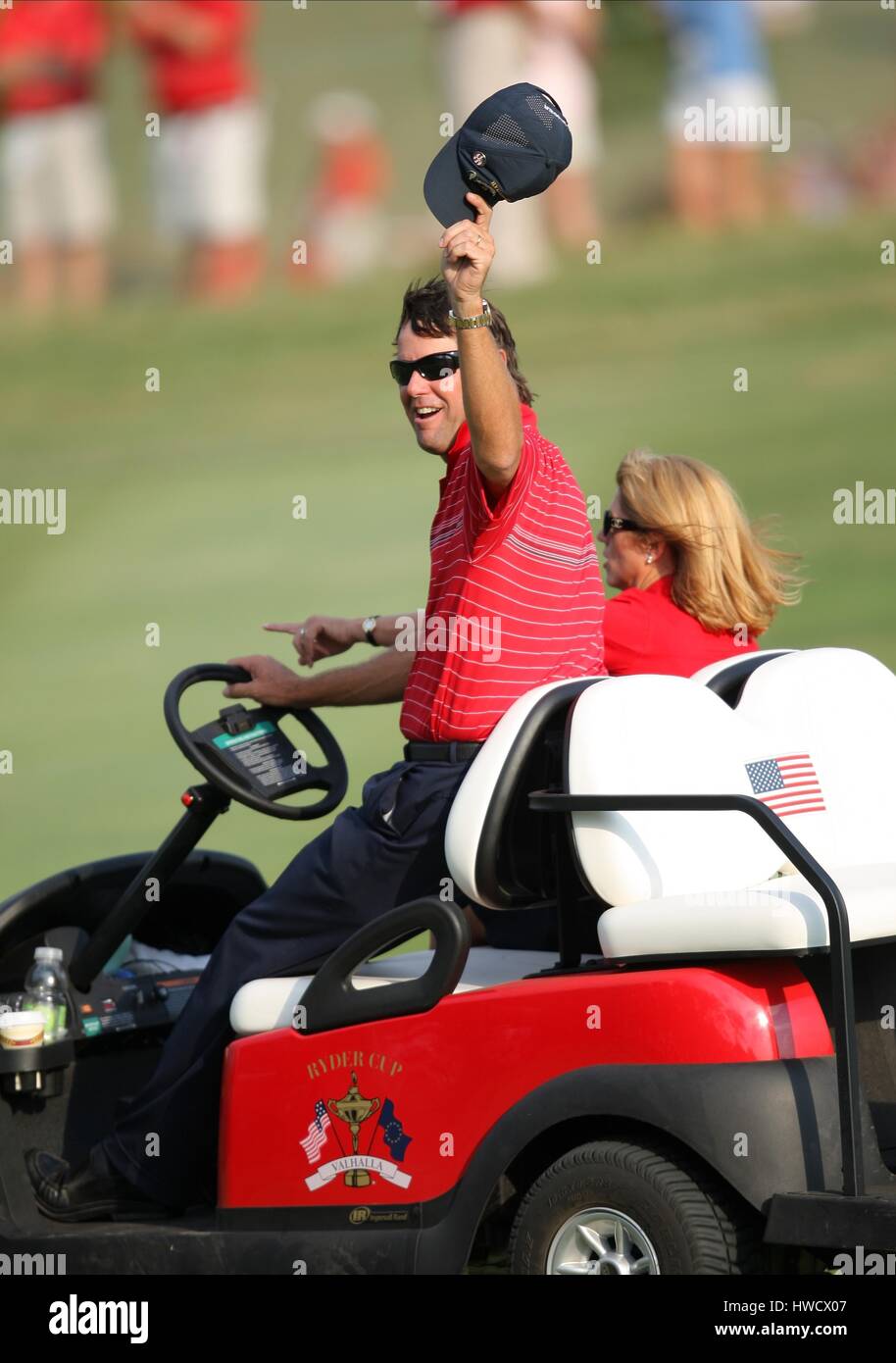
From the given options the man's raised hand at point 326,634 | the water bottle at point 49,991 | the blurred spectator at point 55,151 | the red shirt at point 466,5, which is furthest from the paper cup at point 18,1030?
the blurred spectator at point 55,151

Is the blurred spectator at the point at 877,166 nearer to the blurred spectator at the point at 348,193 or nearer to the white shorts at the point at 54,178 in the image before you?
the blurred spectator at the point at 348,193

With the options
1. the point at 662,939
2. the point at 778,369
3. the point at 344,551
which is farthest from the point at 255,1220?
the point at 778,369

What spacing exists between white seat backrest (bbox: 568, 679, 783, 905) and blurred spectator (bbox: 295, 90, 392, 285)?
39.6 ft

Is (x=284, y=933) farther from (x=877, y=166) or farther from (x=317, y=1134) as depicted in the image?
(x=877, y=166)

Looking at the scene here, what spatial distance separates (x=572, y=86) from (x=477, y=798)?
36.8ft

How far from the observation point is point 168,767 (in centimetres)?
959

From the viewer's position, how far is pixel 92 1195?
3615 mm

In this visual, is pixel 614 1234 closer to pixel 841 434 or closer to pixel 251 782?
pixel 251 782

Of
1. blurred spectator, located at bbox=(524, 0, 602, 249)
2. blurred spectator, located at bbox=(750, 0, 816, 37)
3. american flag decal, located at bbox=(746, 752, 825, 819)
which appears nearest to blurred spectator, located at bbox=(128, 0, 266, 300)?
blurred spectator, located at bbox=(524, 0, 602, 249)

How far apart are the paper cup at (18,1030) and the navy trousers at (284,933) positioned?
8.9 inches

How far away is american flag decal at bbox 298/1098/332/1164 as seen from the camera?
10.6ft

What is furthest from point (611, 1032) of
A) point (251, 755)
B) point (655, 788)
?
point (251, 755)

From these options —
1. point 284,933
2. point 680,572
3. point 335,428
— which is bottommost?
point 284,933

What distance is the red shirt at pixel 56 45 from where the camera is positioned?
45.2 feet
